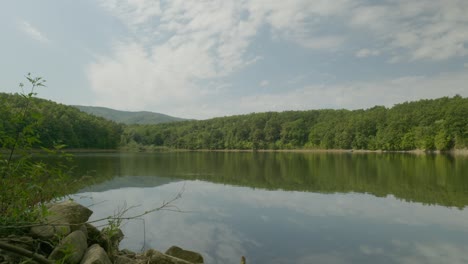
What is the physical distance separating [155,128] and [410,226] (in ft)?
585

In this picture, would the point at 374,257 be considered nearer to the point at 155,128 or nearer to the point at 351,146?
the point at 351,146

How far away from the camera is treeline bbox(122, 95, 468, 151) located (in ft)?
278

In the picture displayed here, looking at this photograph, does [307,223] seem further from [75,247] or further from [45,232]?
[45,232]

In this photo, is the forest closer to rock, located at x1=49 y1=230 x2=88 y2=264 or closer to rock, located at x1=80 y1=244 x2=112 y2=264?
rock, located at x1=49 y1=230 x2=88 y2=264

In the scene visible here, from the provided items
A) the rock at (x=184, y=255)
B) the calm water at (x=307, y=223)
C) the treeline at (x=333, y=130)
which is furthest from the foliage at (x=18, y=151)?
the treeline at (x=333, y=130)

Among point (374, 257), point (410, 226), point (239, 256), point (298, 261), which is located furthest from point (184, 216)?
point (410, 226)

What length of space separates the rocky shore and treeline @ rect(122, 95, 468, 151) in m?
87.7

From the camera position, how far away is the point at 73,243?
5898mm

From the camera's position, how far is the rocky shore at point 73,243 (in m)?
5.24

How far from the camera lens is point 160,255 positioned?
7.27 metres

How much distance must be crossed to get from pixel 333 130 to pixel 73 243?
399ft

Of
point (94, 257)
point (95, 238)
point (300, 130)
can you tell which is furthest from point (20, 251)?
point (300, 130)

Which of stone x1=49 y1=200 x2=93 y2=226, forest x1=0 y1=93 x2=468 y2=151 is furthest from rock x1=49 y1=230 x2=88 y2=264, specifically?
forest x1=0 y1=93 x2=468 y2=151

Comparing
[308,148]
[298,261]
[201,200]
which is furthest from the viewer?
[308,148]
